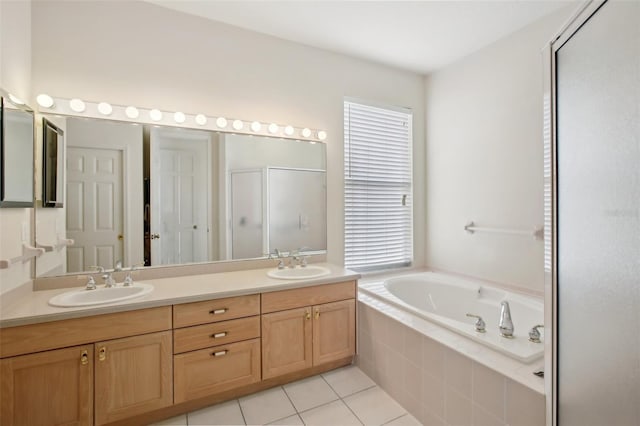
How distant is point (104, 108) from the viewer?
1.97 meters

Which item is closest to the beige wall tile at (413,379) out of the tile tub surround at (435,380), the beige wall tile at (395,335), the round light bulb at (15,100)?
the tile tub surround at (435,380)

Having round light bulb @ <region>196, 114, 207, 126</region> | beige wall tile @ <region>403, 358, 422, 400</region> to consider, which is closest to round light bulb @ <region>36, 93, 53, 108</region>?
round light bulb @ <region>196, 114, 207, 126</region>

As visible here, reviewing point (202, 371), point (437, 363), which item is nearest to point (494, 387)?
point (437, 363)

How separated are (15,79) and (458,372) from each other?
9.20 feet

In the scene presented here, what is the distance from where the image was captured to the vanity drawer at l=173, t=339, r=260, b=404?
173cm

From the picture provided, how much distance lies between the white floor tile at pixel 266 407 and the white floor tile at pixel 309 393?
0.16 ft

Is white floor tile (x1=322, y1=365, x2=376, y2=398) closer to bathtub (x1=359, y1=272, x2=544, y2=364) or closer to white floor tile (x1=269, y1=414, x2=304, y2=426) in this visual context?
white floor tile (x1=269, y1=414, x2=304, y2=426)

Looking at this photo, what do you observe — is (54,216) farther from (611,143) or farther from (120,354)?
(611,143)

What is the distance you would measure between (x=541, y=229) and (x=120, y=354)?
2.77 m

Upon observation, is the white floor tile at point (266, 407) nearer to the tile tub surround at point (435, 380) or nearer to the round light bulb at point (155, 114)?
the tile tub surround at point (435, 380)

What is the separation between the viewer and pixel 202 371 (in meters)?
1.78

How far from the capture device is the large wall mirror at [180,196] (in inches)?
75.7

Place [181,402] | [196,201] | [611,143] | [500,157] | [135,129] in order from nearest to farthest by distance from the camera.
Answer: [611,143] → [181,402] → [135,129] → [196,201] → [500,157]

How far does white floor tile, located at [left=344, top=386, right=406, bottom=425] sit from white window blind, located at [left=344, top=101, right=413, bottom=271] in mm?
1133
